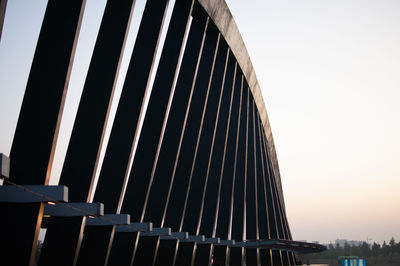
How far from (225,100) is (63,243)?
12200 mm

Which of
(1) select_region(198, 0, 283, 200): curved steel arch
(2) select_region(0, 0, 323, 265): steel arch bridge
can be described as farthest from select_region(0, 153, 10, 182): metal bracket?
(1) select_region(198, 0, 283, 200): curved steel arch

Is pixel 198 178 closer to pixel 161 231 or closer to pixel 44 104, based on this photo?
pixel 161 231

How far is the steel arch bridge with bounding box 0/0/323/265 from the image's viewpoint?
25.5 feet

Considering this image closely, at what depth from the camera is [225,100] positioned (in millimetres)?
20094

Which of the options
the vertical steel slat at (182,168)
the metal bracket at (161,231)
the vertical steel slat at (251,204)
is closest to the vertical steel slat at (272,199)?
the vertical steel slat at (251,204)

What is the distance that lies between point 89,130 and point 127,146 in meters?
1.41

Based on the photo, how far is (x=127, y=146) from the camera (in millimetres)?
10766

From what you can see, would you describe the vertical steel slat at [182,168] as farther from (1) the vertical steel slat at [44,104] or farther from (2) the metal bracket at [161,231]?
(1) the vertical steel slat at [44,104]

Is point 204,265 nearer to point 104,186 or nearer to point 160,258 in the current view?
point 160,258

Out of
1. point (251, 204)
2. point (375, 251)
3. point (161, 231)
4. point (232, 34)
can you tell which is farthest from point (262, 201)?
point (375, 251)

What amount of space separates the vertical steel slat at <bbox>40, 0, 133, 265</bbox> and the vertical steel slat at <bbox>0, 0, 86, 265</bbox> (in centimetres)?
158

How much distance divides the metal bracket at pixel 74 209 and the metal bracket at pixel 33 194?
1.36m

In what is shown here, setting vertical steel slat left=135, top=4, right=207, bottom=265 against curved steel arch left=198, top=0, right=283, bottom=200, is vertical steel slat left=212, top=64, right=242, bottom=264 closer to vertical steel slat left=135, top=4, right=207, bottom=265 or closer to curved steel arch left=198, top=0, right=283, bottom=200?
curved steel arch left=198, top=0, right=283, bottom=200

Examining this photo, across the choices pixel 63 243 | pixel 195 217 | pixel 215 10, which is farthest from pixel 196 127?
pixel 63 243
